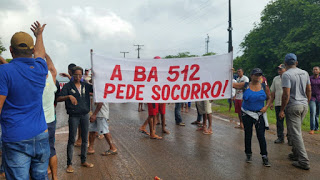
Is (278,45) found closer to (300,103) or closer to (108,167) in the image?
(300,103)

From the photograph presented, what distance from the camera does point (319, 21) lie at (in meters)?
26.3

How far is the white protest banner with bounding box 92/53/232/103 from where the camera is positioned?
5641 mm

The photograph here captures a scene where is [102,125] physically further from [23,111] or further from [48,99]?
[23,111]

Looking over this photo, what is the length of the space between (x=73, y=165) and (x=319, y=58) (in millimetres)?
29077

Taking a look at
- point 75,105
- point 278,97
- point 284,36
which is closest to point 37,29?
point 75,105

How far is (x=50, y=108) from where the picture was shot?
4.02 metres

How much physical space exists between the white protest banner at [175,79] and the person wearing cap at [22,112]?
302 cm

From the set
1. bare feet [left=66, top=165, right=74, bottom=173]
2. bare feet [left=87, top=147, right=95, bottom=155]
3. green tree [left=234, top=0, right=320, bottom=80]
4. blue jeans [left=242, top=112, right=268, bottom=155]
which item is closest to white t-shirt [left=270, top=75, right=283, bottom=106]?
blue jeans [left=242, top=112, right=268, bottom=155]

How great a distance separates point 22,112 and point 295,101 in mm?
4597

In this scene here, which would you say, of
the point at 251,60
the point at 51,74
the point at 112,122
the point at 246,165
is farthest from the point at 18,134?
the point at 251,60

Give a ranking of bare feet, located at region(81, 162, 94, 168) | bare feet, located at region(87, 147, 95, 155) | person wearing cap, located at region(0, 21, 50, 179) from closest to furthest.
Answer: person wearing cap, located at region(0, 21, 50, 179)
bare feet, located at region(81, 162, 94, 168)
bare feet, located at region(87, 147, 95, 155)

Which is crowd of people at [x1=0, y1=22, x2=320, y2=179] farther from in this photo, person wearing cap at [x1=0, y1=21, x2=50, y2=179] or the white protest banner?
the white protest banner

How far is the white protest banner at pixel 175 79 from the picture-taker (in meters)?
5.64

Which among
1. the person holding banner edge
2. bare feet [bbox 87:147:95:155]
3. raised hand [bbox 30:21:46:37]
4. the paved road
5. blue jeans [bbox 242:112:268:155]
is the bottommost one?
the paved road
